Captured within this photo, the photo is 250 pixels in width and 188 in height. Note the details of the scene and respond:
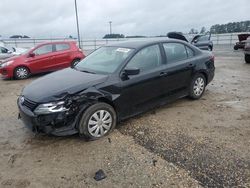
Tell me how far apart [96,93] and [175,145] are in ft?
4.92

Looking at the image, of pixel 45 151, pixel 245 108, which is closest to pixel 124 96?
pixel 45 151

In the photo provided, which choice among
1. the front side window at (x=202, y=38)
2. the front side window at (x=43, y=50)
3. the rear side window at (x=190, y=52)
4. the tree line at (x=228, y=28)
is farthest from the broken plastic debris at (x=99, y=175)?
the tree line at (x=228, y=28)

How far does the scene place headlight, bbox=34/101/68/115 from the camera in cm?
408

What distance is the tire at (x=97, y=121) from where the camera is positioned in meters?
4.32

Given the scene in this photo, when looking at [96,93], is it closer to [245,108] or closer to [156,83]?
[156,83]

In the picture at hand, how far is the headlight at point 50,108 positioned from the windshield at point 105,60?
1120mm

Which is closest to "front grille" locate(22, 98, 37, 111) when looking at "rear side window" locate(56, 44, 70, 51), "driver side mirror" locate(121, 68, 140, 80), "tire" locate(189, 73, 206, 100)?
"driver side mirror" locate(121, 68, 140, 80)

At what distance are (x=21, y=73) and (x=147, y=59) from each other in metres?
7.31

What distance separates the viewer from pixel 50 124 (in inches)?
161

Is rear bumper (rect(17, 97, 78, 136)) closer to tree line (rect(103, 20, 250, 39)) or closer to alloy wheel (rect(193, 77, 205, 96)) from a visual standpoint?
alloy wheel (rect(193, 77, 205, 96))

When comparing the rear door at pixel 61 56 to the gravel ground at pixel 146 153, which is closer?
the gravel ground at pixel 146 153

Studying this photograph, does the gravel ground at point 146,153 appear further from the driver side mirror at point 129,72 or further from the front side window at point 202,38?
the front side window at point 202,38

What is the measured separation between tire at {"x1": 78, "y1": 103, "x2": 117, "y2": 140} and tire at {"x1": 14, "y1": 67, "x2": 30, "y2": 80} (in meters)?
7.51

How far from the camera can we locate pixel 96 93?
14.5 feet
